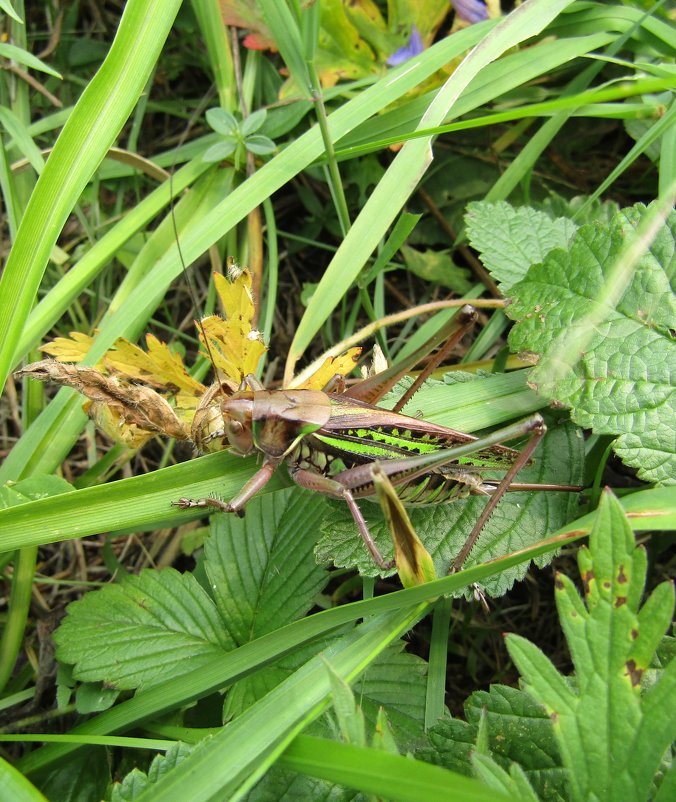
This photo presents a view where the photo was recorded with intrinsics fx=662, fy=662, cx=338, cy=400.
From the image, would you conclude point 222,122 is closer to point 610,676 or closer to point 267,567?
point 267,567

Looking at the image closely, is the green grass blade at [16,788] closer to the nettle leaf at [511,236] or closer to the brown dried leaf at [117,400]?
the brown dried leaf at [117,400]

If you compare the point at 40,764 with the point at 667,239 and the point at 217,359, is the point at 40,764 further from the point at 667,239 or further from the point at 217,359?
the point at 667,239

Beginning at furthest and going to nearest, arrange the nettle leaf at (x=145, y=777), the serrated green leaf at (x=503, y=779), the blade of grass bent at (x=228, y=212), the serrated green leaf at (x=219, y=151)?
the serrated green leaf at (x=219, y=151)
the blade of grass bent at (x=228, y=212)
the nettle leaf at (x=145, y=777)
the serrated green leaf at (x=503, y=779)

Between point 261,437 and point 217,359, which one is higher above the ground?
point 217,359

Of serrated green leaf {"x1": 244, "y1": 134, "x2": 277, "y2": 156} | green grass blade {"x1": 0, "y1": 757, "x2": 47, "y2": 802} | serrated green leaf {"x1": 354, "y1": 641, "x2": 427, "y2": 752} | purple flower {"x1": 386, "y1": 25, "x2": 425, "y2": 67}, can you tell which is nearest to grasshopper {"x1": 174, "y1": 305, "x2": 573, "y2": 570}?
serrated green leaf {"x1": 354, "y1": 641, "x2": 427, "y2": 752}

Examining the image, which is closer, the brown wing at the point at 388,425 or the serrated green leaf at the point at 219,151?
the brown wing at the point at 388,425

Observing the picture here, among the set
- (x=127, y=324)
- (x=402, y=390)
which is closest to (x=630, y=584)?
(x=402, y=390)

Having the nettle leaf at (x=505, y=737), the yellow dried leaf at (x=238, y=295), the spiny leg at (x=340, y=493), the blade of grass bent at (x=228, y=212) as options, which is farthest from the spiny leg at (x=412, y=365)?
the nettle leaf at (x=505, y=737)
